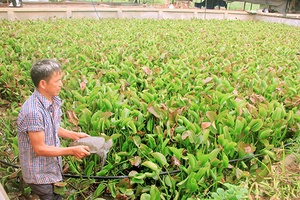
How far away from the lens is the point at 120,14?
505 inches

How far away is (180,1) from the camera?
2684 cm

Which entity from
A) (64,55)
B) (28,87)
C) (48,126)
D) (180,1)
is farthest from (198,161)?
(180,1)

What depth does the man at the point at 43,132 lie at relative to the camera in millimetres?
1821

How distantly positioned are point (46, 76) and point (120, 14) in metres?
11.6

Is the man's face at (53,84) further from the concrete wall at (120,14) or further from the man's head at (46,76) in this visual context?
the concrete wall at (120,14)

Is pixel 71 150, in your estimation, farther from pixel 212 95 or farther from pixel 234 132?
pixel 212 95

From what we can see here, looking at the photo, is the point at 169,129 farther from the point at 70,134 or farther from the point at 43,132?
the point at 43,132

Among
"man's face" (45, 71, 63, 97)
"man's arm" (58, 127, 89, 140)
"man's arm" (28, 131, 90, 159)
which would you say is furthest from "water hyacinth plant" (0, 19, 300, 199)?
"man's face" (45, 71, 63, 97)

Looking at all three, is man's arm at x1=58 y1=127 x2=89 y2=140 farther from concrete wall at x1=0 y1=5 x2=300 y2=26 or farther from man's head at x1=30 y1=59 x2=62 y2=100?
concrete wall at x1=0 y1=5 x2=300 y2=26

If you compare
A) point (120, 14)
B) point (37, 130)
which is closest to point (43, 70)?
point (37, 130)

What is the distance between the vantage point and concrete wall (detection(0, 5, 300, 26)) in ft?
35.1

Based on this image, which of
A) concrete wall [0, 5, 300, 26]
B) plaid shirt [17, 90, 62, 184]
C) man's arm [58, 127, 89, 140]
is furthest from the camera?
concrete wall [0, 5, 300, 26]

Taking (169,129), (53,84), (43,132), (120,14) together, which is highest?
(53,84)

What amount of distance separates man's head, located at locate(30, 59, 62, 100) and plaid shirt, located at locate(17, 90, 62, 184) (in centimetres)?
6
